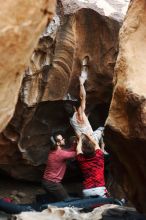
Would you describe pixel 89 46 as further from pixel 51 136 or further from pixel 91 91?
pixel 51 136

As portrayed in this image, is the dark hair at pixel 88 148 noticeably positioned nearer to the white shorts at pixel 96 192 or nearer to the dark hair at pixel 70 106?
the white shorts at pixel 96 192

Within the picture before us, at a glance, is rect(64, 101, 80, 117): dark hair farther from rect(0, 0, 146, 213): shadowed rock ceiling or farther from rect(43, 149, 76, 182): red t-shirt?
rect(43, 149, 76, 182): red t-shirt

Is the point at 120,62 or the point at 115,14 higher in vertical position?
the point at 115,14

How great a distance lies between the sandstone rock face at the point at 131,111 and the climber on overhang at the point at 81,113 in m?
3.04

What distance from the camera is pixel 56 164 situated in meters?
8.38

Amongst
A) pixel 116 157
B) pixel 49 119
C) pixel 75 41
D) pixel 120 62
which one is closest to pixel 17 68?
pixel 120 62

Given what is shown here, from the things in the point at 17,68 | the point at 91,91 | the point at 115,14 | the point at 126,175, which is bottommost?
the point at 126,175

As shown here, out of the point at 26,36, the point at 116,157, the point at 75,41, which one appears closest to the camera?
the point at 26,36

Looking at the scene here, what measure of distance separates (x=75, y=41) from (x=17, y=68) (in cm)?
498

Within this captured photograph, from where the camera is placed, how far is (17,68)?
3.42 metres

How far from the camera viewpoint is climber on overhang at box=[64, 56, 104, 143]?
27.9 feet

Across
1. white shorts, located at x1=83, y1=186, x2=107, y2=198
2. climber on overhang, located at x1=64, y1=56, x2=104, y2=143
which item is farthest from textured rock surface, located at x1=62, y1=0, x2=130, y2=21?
white shorts, located at x1=83, y1=186, x2=107, y2=198

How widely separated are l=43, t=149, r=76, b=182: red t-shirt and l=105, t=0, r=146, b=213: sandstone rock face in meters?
2.87

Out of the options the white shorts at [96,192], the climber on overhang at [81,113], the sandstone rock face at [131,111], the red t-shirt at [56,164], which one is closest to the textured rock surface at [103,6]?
the climber on overhang at [81,113]
